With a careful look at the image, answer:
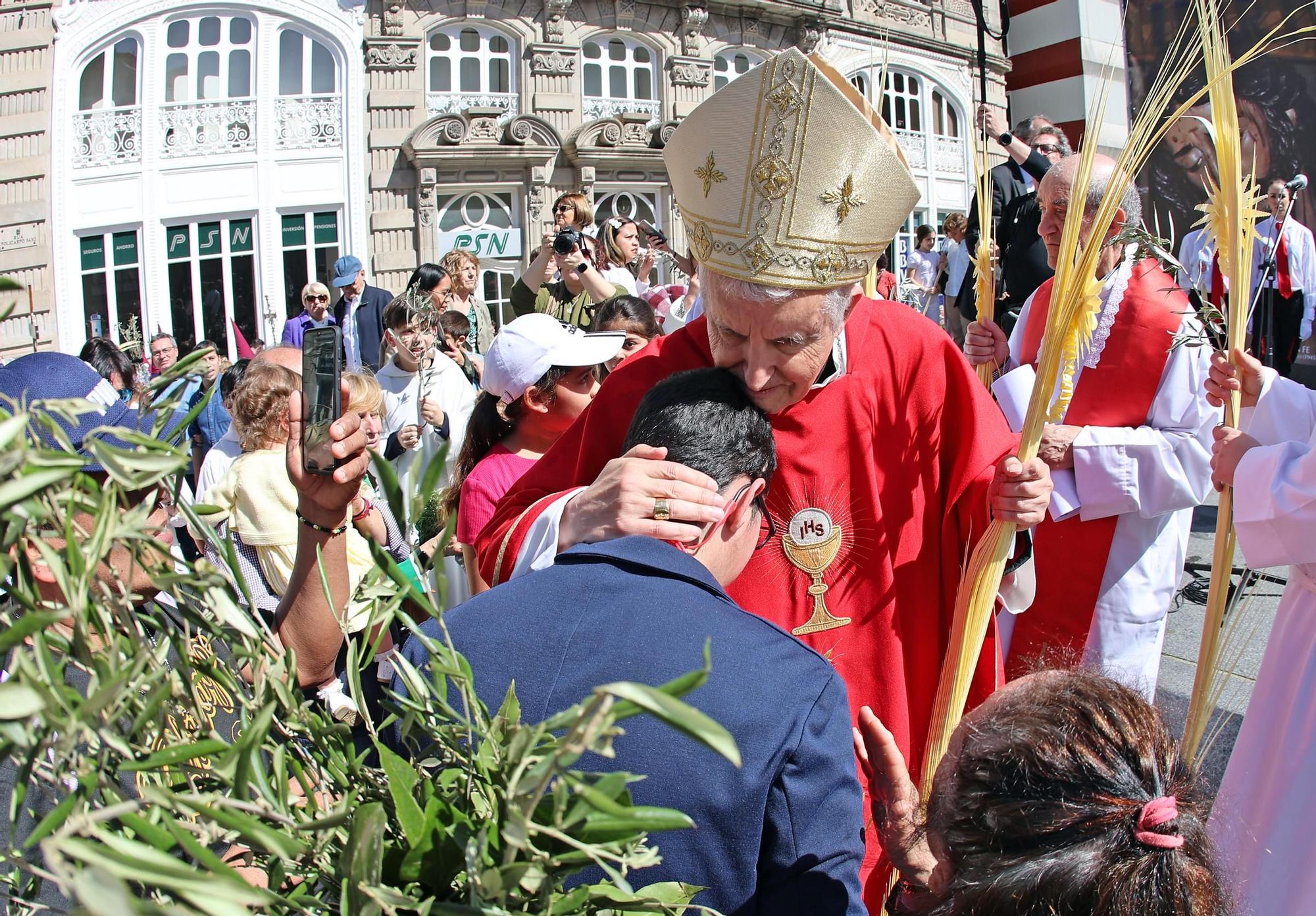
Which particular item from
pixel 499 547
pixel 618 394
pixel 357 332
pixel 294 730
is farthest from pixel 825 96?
pixel 357 332

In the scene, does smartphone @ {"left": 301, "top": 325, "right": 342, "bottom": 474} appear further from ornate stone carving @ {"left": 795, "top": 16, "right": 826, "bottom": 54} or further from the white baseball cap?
ornate stone carving @ {"left": 795, "top": 16, "right": 826, "bottom": 54}


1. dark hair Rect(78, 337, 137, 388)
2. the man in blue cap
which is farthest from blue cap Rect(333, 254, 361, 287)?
dark hair Rect(78, 337, 137, 388)

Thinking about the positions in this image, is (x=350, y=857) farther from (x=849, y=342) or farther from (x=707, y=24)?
(x=707, y=24)

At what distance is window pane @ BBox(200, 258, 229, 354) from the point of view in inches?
709

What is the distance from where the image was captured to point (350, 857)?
28.1 inches

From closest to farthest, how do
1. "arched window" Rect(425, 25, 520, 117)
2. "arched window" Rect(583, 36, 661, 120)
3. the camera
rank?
the camera < "arched window" Rect(425, 25, 520, 117) < "arched window" Rect(583, 36, 661, 120)

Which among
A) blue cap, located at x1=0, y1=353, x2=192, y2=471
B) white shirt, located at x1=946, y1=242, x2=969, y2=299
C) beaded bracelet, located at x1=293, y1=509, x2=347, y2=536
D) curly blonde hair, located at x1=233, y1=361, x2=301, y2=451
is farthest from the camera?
white shirt, located at x1=946, y1=242, x2=969, y2=299

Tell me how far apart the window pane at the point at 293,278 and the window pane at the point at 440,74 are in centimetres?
356

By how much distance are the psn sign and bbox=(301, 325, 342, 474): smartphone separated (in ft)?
54.3

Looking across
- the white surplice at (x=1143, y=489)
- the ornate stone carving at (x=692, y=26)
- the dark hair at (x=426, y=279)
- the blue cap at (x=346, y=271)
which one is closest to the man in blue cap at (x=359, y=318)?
the blue cap at (x=346, y=271)

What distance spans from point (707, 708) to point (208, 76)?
64.4ft

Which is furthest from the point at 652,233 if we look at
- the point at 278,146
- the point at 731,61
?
the point at 731,61

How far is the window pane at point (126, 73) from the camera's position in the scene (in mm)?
17688

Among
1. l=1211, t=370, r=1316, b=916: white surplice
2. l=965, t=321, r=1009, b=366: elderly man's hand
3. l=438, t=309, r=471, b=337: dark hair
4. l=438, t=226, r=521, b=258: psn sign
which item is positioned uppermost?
l=438, t=226, r=521, b=258: psn sign
